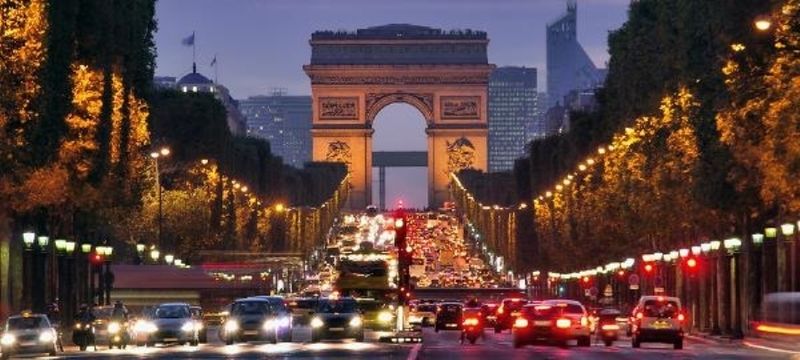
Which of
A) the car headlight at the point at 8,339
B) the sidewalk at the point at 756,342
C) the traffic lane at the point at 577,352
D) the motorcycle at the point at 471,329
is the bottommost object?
the traffic lane at the point at 577,352

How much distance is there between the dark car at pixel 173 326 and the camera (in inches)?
3059

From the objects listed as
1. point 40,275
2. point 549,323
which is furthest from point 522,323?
point 40,275

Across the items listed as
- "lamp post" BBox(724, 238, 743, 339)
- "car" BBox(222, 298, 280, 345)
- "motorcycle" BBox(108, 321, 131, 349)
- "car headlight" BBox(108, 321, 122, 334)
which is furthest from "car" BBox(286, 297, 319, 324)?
"car" BBox(222, 298, 280, 345)

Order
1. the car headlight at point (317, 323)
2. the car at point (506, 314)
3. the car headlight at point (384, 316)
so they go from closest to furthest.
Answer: the car headlight at point (317, 323), the car headlight at point (384, 316), the car at point (506, 314)

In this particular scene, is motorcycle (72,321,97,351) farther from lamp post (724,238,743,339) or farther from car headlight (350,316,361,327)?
lamp post (724,238,743,339)

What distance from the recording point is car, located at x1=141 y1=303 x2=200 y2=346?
77688mm

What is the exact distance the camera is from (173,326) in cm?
7769

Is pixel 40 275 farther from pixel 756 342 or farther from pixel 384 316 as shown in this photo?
pixel 756 342

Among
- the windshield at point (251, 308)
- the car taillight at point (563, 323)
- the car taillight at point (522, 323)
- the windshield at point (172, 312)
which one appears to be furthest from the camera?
the windshield at point (172, 312)

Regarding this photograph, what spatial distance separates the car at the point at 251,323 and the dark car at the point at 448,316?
28.3 m

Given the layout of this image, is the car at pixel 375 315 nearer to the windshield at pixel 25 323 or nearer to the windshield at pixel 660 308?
the windshield at pixel 660 308

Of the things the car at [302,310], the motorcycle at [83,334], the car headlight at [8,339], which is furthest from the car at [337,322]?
the car at [302,310]

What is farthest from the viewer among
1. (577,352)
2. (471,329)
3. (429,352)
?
(471,329)

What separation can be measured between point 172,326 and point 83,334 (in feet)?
11.4
